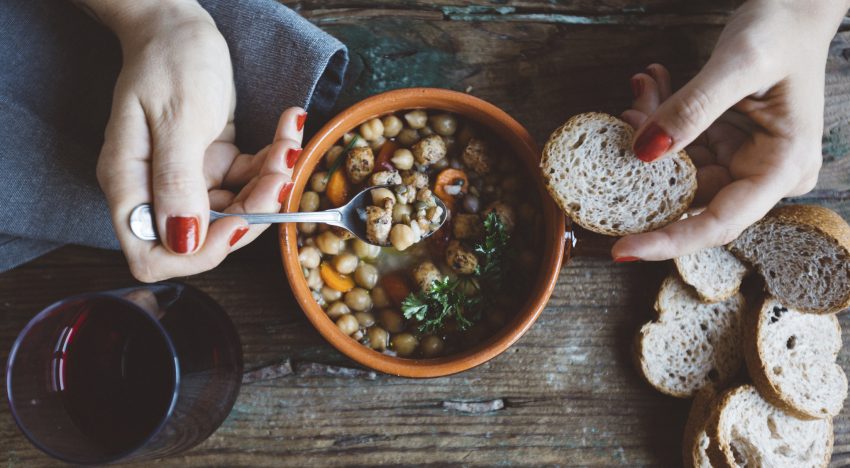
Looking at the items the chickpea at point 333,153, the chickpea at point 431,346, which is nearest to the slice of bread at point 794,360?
the chickpea at point 431,346

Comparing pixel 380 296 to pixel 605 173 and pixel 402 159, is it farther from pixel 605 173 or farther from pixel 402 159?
pixel 605 173

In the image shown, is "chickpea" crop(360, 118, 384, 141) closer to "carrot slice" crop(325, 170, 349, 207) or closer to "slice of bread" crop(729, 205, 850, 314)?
"carrot slice" crop(325, 170, 349, 207)

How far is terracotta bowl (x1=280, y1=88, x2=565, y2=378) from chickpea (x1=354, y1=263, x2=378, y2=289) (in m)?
0.14

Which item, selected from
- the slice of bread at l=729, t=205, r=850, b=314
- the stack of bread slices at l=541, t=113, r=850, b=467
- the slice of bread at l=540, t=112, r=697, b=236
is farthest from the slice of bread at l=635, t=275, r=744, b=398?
the slice of bread at l=540, t=112, r=697, b=236

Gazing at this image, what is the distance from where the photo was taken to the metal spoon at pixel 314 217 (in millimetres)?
1072

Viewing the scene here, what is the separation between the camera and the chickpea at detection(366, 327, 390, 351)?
135 cm

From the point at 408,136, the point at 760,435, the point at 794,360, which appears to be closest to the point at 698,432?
the point at 760,435

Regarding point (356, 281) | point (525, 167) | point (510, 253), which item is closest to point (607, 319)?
point (510, 253)

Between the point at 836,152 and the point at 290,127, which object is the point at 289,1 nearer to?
the point at 290,127

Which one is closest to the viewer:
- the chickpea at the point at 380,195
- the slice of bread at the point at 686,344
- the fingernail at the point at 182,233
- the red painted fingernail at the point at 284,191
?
the fingernail at the point at 182,233

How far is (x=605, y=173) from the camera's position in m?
1.27

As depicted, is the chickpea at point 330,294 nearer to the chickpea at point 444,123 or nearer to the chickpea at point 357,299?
A: the chickpea at point 357,299

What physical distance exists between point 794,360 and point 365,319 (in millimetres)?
978

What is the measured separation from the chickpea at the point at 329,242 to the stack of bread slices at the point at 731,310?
1.58 ft
